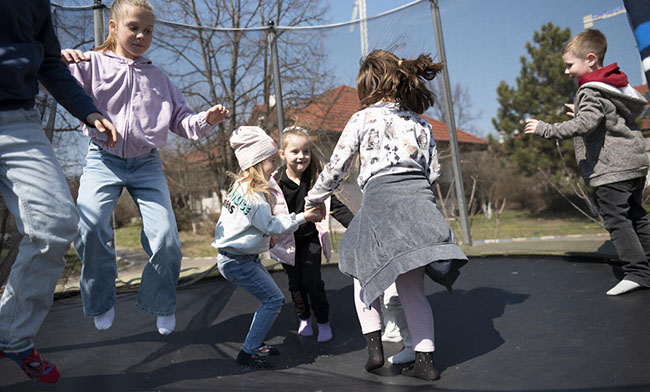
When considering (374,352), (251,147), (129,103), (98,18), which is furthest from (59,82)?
(98,18)

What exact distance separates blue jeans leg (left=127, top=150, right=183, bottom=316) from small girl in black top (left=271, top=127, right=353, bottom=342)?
43 cm

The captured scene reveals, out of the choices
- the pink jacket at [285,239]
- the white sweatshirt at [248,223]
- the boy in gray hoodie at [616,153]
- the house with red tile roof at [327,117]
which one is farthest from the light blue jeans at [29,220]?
the house with red tile roof at [327,117]

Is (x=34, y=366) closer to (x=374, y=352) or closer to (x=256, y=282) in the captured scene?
(x=256, y=282)

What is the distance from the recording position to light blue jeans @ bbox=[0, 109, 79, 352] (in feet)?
3.83

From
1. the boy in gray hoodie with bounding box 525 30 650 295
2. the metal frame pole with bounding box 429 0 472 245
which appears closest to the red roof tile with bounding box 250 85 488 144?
the metal frame pole with bounding box 429 0 472 245

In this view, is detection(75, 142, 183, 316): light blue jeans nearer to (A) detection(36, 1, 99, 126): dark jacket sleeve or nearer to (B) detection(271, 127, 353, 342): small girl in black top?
(A) detection(36, 1, 99, 126): dark jacket sleeve

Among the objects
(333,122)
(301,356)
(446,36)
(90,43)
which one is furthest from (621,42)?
(90,43)

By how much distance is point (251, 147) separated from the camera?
70.7 inches

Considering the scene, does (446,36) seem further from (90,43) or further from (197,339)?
(197,339)

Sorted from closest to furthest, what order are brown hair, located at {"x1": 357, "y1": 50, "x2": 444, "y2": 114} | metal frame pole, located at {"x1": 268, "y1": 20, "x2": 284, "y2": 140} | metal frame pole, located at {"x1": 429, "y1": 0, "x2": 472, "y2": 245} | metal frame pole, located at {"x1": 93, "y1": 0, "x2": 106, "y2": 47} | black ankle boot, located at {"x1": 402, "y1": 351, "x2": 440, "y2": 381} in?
1. black ankle boot, located at {"x1": 402, "y1": 351, "x2": 440, "y2": 381}
2. brown hair, located at {"x1": 357, "y1": 50, "x2": 444, "y2": 114}
3. metal frame pole, located at {"x1": 93, "y1": 0, "x2": 106, "y2": 47}
4. metal frame pole, located at {"x1": 429, "y1": 0, "x2": 472, "y2": 245}
5. metal frame pole, located at {"x1": 268, "y1": 20, "x2": 284, "y2": 140}

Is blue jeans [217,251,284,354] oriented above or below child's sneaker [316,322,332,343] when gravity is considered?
above

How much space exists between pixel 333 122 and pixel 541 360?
120 inches

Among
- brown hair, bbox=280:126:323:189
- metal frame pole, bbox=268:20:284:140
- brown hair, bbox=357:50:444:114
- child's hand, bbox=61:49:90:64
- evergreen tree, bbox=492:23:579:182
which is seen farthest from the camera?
evergreen tree, bbox=492:23:579:182

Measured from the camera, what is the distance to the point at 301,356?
1.63m
